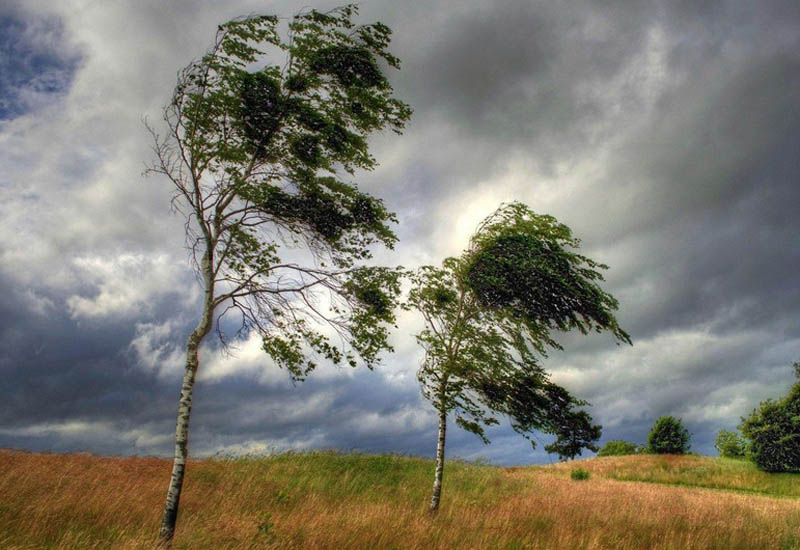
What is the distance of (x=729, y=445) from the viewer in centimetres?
3797

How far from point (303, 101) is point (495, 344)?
698cm

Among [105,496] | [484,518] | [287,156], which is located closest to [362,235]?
[287,156]

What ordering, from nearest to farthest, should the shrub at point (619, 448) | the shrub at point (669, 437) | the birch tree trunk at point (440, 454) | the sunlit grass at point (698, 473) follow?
the birch tree trunk at point (440, 454) < the sunlit grass at point (698, 473) < the shrub at point (669, 437) < the shrub at point (619, 448)

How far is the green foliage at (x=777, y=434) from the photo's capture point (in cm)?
2853

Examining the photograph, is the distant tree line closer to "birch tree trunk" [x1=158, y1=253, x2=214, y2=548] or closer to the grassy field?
the grassy field

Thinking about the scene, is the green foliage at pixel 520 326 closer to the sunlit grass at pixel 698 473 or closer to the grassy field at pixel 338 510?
the grassy field at pixel 338 510

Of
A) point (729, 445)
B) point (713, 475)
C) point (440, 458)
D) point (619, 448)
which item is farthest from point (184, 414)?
point (619, 448)

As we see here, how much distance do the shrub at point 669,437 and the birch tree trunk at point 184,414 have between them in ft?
123

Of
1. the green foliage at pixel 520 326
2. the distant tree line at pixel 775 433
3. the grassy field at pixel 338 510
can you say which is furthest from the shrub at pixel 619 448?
the green foliage at pixel 520 326

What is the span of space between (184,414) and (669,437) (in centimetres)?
3816

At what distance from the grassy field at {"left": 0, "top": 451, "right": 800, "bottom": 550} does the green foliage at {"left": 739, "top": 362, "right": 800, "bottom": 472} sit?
16.0 m

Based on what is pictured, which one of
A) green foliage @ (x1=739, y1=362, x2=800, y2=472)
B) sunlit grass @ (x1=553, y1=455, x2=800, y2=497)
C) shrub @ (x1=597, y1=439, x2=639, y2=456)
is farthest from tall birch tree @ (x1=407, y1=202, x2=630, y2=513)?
shrub @ (x1=597, y1=439, x2=639, y2=456)

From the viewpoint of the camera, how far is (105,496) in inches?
368

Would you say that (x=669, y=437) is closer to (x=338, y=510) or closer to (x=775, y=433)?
(x=775, y=433)
